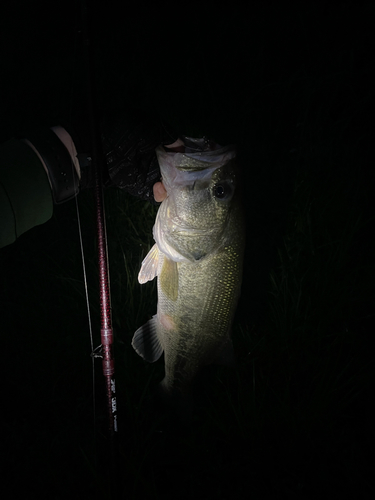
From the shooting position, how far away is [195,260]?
176cm

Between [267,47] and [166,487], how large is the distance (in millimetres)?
4883

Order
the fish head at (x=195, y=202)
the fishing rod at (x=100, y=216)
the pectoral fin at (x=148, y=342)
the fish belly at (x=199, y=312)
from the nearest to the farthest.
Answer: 1. the fishing rod at (x=100, y=216)
2. the fish head at (x=195, y=202)
3. the fish belly at (x=199, y=312)
4. the pectoral fin at (x=148, y=342)

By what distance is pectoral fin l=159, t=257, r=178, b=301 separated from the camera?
1791 millimetres

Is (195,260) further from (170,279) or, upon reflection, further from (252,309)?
(252,309)

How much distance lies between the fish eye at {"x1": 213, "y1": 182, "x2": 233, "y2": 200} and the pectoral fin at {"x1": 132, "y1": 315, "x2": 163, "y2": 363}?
85 centimetres

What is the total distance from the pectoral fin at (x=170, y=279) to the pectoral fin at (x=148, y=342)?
0.27 meters

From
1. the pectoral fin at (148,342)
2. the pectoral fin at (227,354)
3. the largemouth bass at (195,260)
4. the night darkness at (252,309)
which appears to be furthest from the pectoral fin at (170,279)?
the night darkness at (252,309)

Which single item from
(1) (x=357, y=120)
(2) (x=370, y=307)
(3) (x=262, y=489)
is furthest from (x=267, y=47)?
(3) (x=262, y=489)

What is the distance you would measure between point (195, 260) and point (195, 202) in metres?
0.31

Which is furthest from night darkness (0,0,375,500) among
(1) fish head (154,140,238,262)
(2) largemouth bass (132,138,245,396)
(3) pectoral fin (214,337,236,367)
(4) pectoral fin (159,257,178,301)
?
(4) pectoral fin (159,257,178,301)

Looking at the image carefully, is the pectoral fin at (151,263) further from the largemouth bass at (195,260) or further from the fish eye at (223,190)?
the fish eye at (223,190)

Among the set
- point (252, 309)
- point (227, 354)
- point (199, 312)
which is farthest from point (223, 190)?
point (252, 309)

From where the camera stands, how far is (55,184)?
5.46ft

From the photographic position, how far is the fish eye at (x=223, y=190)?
1.68m
